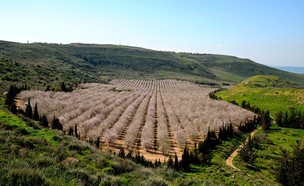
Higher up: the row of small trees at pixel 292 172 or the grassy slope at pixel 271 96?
the grassy slope at pixel 271 96

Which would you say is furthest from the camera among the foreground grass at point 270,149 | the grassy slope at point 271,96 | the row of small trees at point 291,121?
the grassy slope at point 271,96

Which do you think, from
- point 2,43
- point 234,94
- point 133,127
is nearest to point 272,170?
point 133,127

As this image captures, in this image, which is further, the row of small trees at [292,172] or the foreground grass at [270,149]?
the foreground grass at [270,149]

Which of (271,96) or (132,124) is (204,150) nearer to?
(132,124)

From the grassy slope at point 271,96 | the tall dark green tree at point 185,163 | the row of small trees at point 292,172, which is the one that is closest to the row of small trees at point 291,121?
the grassy slope at point 271,96

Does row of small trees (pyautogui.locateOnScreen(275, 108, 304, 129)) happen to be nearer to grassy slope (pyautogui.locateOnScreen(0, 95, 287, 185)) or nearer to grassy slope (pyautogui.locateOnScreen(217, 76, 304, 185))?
grassy slope (pyautogui.locateOnScreen(217, 76, 304, 185))

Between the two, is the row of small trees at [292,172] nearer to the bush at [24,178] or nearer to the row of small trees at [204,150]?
the row of small trees at [204,150]

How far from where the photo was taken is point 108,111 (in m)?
55.8

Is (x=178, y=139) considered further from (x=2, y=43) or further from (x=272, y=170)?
(x=2, y=43)

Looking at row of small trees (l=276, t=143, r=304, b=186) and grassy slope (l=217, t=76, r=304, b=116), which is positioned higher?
grassy slope (l=217, t=76, r=304, b=116)

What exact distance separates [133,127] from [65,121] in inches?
401

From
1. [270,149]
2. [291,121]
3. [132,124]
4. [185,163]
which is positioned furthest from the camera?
[291,121]

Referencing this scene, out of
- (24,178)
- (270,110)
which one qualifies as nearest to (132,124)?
(24,178)

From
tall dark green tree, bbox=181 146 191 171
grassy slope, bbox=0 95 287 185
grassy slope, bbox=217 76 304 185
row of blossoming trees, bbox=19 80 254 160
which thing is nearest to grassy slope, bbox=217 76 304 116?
grassy slope, bbox=217 76 304 185
